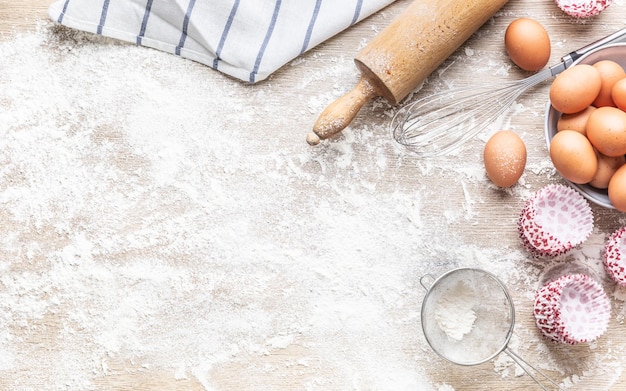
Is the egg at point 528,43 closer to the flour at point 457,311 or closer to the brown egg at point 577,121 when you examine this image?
the brown egg at point 577,121

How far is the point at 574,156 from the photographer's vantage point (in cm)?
86

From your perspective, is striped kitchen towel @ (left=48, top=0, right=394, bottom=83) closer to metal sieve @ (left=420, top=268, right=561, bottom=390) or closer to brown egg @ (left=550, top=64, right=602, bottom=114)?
brown egg @ (left=550, top=64, right=602, bottom=114)

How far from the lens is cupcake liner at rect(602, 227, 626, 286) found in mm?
933

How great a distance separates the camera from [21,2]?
40.2 inches

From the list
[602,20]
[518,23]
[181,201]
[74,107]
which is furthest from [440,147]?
[74,107]

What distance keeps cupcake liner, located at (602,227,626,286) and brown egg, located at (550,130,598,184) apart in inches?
4.6

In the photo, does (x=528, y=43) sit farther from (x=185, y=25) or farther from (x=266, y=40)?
(x=185, y=25)

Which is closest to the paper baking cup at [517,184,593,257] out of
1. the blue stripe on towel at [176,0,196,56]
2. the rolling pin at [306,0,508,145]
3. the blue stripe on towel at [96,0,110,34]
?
the rolling pin at [306,0,508,145]

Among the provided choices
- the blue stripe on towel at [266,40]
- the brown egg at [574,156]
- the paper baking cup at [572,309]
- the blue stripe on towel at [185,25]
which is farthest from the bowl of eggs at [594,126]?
the blue stripe on towel at [185,25]

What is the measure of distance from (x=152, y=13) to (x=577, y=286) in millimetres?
769

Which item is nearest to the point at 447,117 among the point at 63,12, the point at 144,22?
the point at 144,22

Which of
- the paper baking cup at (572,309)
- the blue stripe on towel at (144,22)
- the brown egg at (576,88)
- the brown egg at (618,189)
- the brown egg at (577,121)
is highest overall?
the brown egg at (576,88)

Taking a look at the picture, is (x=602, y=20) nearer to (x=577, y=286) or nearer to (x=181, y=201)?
(x=577, y=286)

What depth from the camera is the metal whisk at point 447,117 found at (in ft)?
3.25
